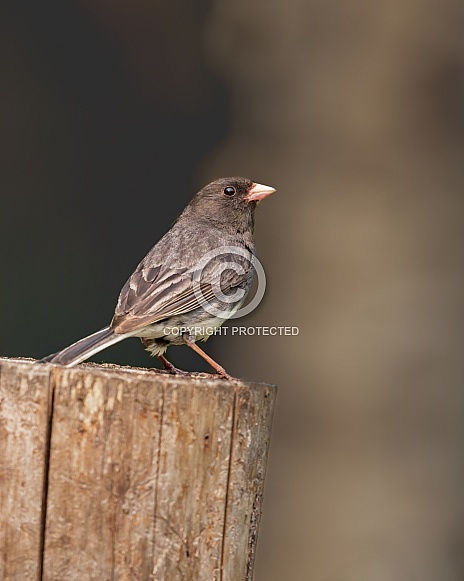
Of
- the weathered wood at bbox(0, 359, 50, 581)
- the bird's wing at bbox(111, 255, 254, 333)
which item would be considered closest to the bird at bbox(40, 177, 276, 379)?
the bird's wing at bbox(111, 255, 254, 333)

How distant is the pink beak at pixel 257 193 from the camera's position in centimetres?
535

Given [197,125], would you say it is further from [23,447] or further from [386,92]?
[23,447]

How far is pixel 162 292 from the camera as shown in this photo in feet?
14.3

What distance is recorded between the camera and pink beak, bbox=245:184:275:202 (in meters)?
5.35

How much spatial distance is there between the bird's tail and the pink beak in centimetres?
154

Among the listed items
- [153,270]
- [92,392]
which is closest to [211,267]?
[153,270]

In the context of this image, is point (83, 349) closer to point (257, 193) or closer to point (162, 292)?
point (162, 292)

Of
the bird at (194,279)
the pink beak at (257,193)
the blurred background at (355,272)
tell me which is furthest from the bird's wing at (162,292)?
the blurred background at (355,272)

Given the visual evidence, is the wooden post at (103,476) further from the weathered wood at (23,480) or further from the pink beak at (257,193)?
the pink beak at (257,193)

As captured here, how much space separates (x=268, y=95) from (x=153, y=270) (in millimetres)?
2600

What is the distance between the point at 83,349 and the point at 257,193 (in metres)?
1.97

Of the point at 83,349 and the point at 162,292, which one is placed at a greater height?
the point at 162,292

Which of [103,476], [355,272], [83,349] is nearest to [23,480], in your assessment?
[103,476]

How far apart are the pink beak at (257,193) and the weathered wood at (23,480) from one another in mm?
2638
